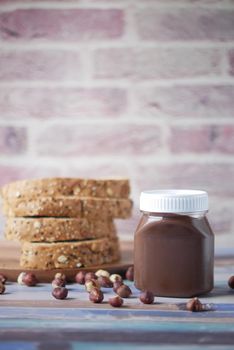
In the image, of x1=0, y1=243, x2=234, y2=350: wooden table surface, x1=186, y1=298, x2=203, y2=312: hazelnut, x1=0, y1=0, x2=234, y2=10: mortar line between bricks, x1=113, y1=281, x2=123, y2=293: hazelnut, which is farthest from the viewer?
x1=0, y1=0, x2=234, y2=10: mortar line between bricks

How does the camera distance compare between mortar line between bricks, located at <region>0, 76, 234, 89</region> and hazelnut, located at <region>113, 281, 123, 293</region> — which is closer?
hazelnut, located at <region>113, 281, 123, 293</region>

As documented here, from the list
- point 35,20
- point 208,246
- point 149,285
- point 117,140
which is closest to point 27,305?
point 149,285

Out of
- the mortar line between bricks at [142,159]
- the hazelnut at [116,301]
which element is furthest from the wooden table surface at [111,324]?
the mortar line between bricks at [142,159]

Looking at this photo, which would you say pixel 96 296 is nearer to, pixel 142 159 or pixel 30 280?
pixel 30 280

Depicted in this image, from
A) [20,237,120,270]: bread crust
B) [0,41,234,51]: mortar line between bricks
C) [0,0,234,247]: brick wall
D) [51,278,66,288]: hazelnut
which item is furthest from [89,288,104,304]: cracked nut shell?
[0,41,234,51]: mortar line between bricks

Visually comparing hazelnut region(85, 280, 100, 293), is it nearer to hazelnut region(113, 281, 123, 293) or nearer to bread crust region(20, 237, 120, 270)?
hazelnut region(113, 281, 123, 293)

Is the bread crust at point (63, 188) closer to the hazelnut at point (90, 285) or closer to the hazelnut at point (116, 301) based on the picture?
the hazelnut at point (90, 285)

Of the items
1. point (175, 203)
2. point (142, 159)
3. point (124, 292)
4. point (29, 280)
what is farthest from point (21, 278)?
point (142, 159)
